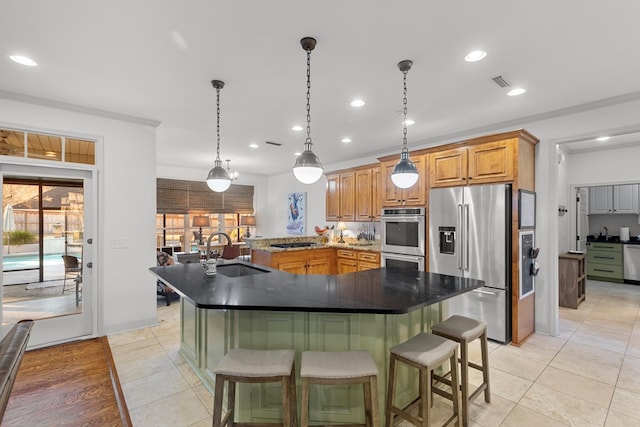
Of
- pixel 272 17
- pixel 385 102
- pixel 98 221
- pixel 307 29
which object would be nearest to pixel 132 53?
pixel 272 17

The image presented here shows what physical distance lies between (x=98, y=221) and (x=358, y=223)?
424 cm

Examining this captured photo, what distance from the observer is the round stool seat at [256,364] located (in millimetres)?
1631

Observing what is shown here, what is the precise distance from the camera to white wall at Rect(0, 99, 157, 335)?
3.63m

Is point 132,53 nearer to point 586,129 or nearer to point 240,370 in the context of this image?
point 240,370

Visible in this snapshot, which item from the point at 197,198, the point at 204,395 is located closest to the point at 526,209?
the point at 204,395

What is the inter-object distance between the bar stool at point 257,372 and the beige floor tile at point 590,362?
275 centimetres

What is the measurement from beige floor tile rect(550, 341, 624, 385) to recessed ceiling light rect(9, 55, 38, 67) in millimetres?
5271

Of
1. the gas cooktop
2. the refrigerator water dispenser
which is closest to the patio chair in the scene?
the gas cooktop

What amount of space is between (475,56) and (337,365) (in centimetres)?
241

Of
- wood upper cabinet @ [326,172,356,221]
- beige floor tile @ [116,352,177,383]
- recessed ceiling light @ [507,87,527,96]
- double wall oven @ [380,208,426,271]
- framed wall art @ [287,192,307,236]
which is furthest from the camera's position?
framed wall art @ [287,192,307,236]

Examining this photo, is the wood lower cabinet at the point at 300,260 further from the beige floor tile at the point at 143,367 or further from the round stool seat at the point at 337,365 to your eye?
the round stool seat at the point at 337,365

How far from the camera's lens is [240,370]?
1.64 meters

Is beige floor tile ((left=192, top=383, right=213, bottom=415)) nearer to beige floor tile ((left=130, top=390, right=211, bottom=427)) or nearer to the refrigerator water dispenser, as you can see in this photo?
beige floor tile ((left=130, top=390, right=211, bottom=427))

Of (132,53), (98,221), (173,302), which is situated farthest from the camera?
(173,302)
